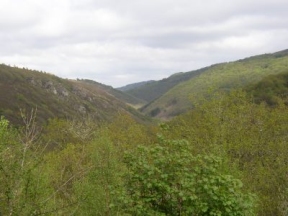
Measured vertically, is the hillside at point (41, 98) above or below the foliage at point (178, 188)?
above

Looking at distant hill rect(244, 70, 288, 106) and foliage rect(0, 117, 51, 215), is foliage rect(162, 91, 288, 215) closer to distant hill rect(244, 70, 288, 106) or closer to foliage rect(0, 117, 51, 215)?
foliage rect(0, 117, 51, 215)

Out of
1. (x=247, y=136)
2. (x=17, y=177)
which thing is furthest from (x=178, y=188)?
(x=247, y=136)

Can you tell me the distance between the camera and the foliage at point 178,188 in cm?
1448

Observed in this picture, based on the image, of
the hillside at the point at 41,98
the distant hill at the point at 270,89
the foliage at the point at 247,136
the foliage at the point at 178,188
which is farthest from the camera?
the hillside at the point at 41,98

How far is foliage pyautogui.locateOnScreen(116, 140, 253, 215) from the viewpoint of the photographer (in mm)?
14484

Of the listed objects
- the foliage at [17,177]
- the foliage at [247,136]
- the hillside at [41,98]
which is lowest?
the foliage at [247,136]

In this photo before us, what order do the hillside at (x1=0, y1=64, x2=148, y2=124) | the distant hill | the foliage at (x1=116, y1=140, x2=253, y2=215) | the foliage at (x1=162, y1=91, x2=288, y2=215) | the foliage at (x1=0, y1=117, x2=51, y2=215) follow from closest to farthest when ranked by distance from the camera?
1. the foliage at (x1=0, y1=117, x2=51, y2=215)
2. the foliage at (x1=116, y1=140, x2=253, y2=215)
3. the foliage at (x1=162, y1=91, x2=288, y2=215)
4. the distant hill
5. the hillside at (x1=0, y1=64, x2=148, y2=124)

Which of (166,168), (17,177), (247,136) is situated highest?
(17,177)

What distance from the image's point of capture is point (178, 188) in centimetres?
1516

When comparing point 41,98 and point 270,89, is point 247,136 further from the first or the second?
point 41,98

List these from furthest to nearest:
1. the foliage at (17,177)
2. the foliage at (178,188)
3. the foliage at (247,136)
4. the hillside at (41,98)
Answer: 1. the hillside at (41,98)
2. the foliage at (247,136)
3. the foliage at (178,188)
4. the foliage at (17,177)

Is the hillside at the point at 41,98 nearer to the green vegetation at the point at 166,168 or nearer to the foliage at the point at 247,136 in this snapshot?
the green vegetation at the point at 166,168

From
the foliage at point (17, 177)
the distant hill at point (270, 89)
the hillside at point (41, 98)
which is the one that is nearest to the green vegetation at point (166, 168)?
the foliage at point (17, 177)

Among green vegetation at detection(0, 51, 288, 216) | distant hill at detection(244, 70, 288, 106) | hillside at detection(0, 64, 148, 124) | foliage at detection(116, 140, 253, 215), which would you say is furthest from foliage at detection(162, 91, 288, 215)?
hillside at detection(0, 64, 148, 124)
